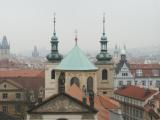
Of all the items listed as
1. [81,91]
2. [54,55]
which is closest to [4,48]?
[54,55]

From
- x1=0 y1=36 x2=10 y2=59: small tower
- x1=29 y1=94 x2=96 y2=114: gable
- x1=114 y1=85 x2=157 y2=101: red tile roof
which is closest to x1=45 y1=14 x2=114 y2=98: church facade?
x1=114 y1=85 x2=157 y2=101: red tile roof

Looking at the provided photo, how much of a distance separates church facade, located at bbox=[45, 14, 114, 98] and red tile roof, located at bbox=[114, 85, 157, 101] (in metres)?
3.85

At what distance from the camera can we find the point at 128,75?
2800 inches

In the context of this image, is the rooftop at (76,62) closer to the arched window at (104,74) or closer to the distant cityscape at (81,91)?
the distant cityscape at (81,91)

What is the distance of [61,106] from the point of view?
933 inches

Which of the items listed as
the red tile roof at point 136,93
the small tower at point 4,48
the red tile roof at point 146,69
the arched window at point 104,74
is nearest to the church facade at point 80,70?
the arched window at point 104,74

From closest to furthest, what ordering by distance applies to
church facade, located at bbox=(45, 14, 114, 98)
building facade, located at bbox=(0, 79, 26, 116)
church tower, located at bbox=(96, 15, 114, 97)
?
church facade, located at bbox=(45, 14, 114, 98)
church tower, located at bbox=(96, 15, 114, 97)
building facade, located at bbox=(0, 79, 26, 116)

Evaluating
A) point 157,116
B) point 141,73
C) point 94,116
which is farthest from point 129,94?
point 94,116

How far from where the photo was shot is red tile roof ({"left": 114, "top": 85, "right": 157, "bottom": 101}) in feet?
165

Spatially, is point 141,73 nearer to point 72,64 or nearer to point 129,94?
point 129,94

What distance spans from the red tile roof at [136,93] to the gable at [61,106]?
2706cm

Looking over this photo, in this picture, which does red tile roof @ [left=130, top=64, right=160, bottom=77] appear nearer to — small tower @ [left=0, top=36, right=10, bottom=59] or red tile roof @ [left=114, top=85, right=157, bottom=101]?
red tile roof @ [left=114, top=85, right=157, bottom=101]

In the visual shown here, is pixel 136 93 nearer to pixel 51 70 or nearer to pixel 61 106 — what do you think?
pixel 51 70

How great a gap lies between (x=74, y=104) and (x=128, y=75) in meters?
48.1
